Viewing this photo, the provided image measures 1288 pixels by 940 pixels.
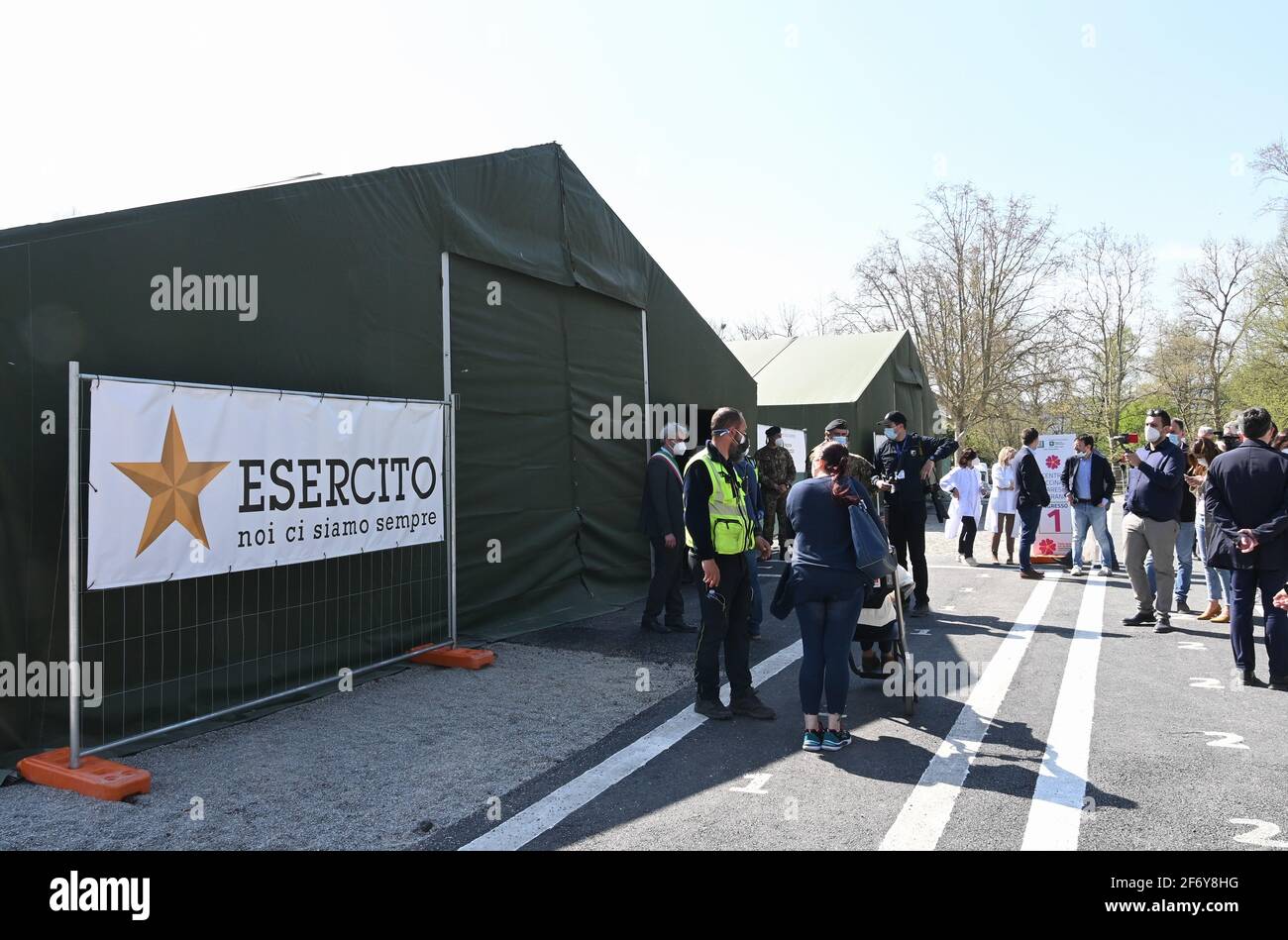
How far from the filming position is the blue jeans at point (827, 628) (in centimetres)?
486

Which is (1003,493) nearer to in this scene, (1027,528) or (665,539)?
(1027,528)

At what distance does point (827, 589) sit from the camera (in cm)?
486

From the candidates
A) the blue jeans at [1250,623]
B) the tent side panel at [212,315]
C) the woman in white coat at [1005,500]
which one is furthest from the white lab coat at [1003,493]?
the tent side panel at [212,315]

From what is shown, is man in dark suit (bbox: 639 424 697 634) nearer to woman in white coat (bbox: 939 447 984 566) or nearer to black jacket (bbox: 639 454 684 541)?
black jacket (bbox: 639 454 684 541)

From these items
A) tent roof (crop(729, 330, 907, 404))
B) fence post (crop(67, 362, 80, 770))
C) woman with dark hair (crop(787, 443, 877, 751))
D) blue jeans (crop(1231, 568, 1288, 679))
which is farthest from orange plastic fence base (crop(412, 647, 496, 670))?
tent roof (crop(729, 330, 907, 404))

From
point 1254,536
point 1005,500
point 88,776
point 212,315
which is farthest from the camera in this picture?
point 1005,500

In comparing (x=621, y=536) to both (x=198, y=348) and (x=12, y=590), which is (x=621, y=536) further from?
(x=12, y=590)

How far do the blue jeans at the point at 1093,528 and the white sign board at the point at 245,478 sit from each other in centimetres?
842

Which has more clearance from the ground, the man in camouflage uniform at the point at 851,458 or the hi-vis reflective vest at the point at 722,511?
the man in camouflage uniform at the point at 851,458

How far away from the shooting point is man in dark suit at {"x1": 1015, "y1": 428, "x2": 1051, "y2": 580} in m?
11.4

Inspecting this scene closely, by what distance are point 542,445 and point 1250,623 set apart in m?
6.27

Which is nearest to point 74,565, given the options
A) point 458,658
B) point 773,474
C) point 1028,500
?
point 458,658

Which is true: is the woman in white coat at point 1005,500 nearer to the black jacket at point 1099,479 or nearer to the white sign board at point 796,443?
the black jacket at point 1099,479
